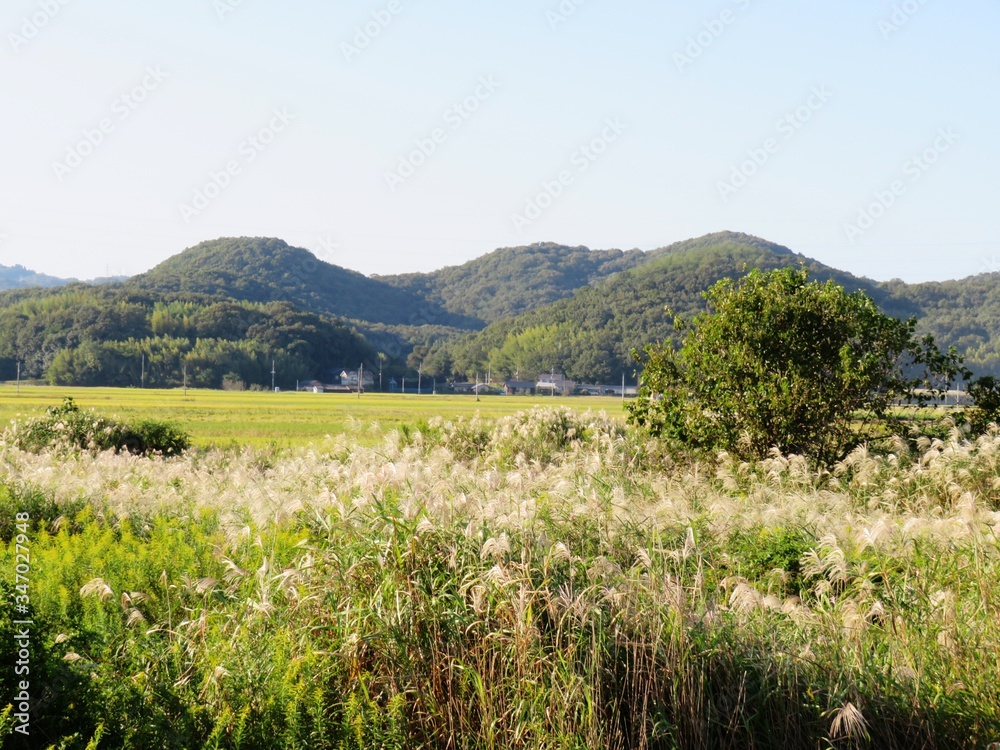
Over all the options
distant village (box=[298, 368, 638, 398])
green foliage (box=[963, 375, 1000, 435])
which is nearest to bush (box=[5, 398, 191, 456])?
green foliage (box=[963, 375, 1000, 435])

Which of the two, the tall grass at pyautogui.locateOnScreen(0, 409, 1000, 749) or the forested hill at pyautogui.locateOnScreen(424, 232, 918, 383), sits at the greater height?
the forested hill at pyautogui.locateOnScreen(424, 232, 918, 383)

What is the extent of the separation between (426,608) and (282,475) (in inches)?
262

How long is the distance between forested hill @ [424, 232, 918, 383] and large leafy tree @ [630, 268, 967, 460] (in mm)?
113118

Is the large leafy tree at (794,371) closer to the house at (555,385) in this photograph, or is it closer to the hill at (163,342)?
the house at (555,385)

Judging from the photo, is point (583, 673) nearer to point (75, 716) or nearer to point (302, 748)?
point (302, 748)

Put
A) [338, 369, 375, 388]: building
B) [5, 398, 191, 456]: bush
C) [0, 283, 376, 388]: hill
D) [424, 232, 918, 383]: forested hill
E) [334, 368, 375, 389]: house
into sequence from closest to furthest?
[5, 398, 191, 456]: bush → [0, 283, 376, 388]: hill → [424, 232, 918, 383]: forested hill → [338, 369, 375, 388]: building → [334, 368, 375, 389]: house

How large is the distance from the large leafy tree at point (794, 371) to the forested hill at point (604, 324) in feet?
371

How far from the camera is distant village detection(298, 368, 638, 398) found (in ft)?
449

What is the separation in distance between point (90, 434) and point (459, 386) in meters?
139

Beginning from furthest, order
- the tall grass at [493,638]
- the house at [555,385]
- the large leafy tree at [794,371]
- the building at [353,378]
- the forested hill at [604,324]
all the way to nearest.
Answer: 1. the building at [353,378]
2. the forested hill at [604,324]
3. the house at [555,385]
4. the large leafy tree at [794,371]
5. the tall grass at [493,638]

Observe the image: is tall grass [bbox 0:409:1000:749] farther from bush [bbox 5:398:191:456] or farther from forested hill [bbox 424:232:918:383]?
forested hill [bbox 424:232:918:383]

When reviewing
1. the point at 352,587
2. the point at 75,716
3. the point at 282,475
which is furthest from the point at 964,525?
the point at 282,475

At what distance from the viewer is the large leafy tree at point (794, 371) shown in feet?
44.9

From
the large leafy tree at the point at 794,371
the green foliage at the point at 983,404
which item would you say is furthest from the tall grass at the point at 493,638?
the green foliage at the point at 983,404
